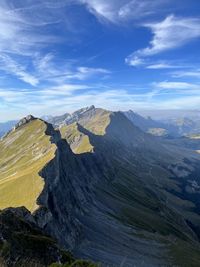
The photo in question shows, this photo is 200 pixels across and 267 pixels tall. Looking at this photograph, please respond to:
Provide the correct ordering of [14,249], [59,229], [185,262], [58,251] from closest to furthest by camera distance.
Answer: [14,249], [58,251], [59,229], [185,262]

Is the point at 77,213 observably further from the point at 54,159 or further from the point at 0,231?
the point at 0,231

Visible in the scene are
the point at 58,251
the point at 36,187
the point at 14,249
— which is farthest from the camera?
the point at 36,187

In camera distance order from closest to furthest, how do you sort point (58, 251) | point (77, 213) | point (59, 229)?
point (58, 251) → point (59, 229) → point (77, 213)

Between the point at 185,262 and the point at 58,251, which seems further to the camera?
the point at 185,262

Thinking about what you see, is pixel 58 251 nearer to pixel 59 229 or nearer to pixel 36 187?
pixel 59 229

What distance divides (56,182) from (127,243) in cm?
3831

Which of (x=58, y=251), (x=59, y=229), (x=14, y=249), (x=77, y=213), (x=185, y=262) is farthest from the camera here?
(x=77, y=213)

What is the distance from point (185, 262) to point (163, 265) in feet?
47.3

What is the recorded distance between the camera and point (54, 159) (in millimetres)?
184625

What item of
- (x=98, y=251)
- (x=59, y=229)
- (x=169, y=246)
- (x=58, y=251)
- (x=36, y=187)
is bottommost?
(x=169, y=246)

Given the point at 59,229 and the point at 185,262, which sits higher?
the point at 59,229

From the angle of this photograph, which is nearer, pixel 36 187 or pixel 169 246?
pixel 36 187

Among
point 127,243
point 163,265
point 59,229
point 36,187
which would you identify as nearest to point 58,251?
point 59,229

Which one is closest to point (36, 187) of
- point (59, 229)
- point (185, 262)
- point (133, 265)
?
point (59, 229)
